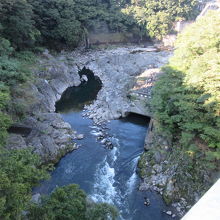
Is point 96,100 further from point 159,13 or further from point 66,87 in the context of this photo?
point 159,13

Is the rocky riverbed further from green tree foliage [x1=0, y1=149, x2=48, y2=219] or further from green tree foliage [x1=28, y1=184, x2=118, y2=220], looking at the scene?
green tree foliage [x1=0, y1=149, x2=48, y2=219]

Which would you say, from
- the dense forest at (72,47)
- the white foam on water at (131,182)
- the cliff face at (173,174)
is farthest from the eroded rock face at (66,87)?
the cliff face at (173,174)

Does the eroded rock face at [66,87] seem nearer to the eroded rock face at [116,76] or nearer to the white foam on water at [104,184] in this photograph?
the eroded rock face at [116,76]

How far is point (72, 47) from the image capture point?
40.8 metres

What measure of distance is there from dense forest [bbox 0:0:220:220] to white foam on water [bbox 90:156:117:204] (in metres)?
3.85

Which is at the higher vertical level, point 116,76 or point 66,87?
point 116,76

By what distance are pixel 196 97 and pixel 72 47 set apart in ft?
99.7

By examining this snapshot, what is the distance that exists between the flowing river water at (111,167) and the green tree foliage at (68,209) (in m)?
4.53

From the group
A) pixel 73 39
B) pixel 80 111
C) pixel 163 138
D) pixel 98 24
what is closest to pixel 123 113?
pixel 80 111

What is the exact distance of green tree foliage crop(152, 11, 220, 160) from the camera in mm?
12992

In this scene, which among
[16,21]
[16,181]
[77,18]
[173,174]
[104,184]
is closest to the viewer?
[16,181]

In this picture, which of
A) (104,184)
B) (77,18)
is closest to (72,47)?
(77,18)

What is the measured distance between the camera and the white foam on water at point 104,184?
1389cm

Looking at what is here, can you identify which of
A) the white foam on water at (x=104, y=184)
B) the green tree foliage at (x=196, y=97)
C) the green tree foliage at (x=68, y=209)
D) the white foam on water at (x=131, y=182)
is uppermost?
the green tree foliage at (x=196, y=97)
